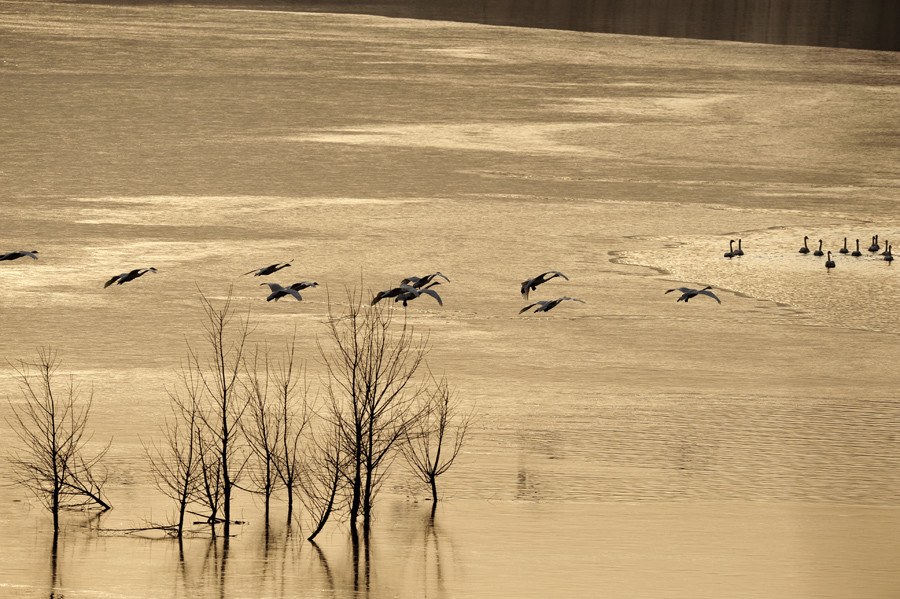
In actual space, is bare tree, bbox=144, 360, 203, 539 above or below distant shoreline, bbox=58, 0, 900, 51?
below

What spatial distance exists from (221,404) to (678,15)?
121915 millimetres

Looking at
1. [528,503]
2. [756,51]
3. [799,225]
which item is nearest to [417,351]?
[528,503]

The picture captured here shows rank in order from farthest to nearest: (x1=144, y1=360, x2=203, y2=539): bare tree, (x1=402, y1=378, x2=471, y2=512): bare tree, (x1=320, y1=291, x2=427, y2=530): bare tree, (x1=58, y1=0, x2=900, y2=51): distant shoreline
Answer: (x1=58, y1=0, x2=900, y2=51): distant shoreline, (x1=402, y1=378, x2=471, y2=512): bare tree, (x1=144, y1=360, x2=203, y2=539): bare tree, (x1=320, y1=291, x2=427, y2=530): bare tree

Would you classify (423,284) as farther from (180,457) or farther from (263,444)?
(180,457)

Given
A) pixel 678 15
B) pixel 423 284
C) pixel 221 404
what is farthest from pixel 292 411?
pixel 678 15

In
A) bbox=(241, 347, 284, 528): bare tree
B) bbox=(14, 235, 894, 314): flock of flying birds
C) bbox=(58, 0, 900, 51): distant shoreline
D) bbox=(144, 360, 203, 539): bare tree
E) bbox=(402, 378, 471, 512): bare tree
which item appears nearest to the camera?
bbox=(241, 347, 284, 528): bare tree

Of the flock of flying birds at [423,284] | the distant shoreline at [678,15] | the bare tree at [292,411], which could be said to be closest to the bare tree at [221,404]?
the bare tree at [292,411]

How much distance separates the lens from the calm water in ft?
97.3

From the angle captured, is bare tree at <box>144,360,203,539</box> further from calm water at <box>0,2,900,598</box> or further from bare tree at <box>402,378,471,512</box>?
bare tree at <box>402,378,471,512</box>

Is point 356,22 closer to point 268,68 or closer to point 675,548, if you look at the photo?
point 268,68

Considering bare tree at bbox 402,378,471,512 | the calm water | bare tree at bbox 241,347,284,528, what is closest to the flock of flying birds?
the calm water

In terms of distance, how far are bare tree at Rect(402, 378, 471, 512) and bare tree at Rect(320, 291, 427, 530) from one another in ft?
1.21

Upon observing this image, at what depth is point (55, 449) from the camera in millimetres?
30594

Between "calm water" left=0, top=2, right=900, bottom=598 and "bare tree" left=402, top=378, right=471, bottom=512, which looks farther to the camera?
"bare tree" left=402, top=378, right=471, bottom=512
